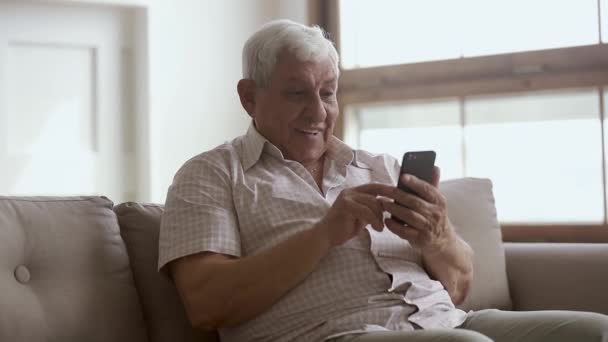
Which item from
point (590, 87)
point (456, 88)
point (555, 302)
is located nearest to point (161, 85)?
point (456, 88)

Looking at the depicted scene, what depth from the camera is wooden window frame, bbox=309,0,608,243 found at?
3203mm

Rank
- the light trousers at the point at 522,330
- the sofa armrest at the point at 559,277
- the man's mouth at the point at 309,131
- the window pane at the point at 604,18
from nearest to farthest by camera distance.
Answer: the light trousers at the point at 522,330
the man's mouth at the point at 309,131
the sofa armrest at the point at 559,277
the window pane at the point at 604,18

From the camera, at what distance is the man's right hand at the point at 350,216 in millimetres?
1576

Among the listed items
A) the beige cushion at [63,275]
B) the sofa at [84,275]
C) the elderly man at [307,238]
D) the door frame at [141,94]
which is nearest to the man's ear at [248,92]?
A: the elderly man at [307,238]

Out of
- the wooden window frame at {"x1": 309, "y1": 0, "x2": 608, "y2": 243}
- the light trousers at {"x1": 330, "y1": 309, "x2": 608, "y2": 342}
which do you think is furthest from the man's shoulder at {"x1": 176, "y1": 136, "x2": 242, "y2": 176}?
the wooden window frame at {"x1": 309, "y1": 0, "x2": 608, "y2": 243}

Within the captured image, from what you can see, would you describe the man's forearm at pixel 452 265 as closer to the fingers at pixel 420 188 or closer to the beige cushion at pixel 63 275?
the fingers at pixel 420 188

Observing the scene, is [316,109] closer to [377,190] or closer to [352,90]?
[377,190]

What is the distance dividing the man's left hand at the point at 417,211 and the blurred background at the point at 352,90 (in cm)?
177

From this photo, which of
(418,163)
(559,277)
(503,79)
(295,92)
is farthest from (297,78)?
(503,79)

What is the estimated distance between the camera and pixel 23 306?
5.17 feet

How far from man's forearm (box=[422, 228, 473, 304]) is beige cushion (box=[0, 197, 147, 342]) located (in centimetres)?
61

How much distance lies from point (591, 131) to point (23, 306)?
232 cm

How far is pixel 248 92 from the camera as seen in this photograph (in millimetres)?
1933

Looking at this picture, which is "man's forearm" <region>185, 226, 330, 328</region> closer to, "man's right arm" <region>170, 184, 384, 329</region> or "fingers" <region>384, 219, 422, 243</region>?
"man's right arm" <region>170, 184, 384, 329</region>
